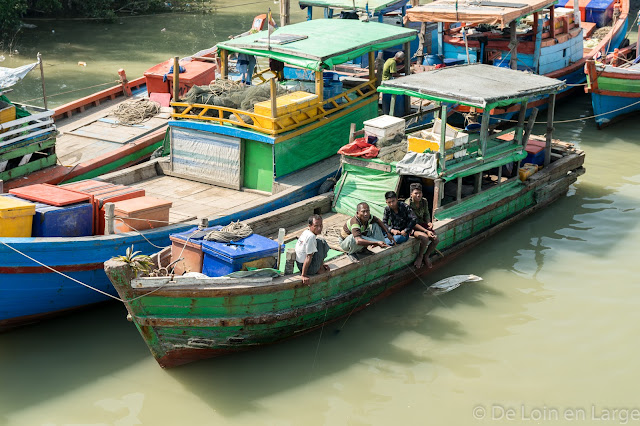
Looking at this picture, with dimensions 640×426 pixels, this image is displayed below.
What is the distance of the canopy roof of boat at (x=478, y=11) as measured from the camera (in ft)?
50.4

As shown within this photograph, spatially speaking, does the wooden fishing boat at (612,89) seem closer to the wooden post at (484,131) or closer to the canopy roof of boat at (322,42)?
the canopy roof of boat at (322,42)

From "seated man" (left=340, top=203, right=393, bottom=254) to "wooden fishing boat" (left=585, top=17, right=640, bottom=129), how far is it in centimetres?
859

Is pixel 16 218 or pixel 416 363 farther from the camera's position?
pixel 416 363

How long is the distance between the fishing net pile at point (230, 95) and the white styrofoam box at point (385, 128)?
1.70 metres

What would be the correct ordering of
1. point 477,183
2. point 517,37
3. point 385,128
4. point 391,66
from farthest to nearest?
point 517,37
point 391,66
point 477,183
point 385,128

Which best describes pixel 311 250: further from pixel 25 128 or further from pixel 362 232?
pixel 25 128

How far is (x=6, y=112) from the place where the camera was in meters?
12.0

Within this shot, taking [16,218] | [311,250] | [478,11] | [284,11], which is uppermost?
[478,11]

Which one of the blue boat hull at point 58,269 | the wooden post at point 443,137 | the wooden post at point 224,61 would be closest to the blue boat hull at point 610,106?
the wooden post at point 443,137

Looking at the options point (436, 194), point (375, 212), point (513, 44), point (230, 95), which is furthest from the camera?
point (513, 44)

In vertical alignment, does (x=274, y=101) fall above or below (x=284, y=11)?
below

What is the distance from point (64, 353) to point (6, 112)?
4165 mm

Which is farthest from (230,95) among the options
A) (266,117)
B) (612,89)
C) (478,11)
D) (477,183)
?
(612,89)

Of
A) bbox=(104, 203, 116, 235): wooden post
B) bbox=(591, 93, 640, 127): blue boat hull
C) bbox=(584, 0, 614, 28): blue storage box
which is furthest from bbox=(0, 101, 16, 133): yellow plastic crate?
bbox=(584, 0, 614, 28): blue storage box
